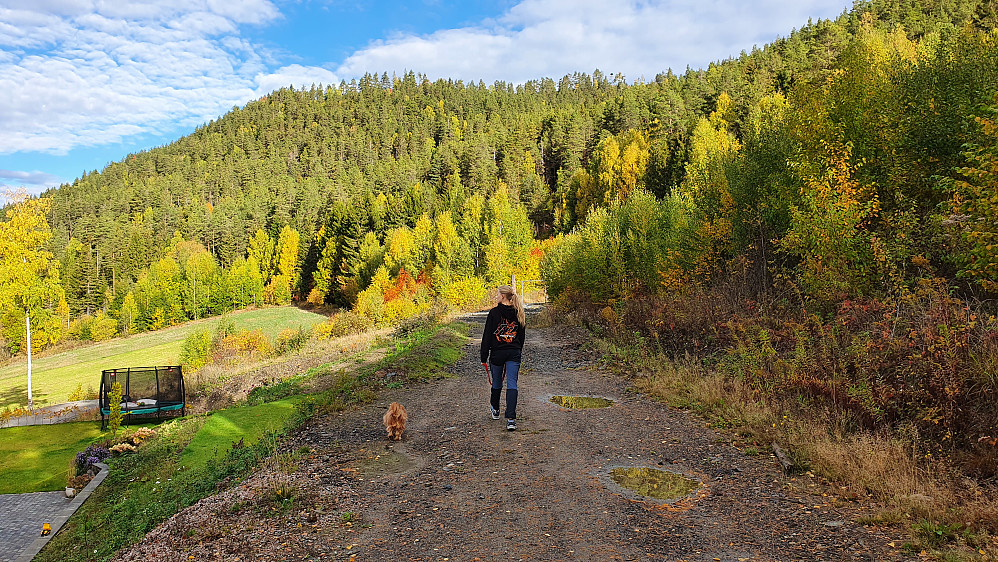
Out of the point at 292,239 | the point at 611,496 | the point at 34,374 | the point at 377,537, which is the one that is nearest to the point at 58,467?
the point at 377,537

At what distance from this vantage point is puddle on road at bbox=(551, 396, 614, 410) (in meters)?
10.1

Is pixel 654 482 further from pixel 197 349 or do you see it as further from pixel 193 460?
pixel 197 349

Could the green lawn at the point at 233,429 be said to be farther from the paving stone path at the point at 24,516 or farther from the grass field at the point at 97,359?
the grass field at the point at 97,359

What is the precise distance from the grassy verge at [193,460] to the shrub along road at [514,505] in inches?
38.6

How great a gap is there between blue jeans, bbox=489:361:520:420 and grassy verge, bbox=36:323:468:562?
336cm

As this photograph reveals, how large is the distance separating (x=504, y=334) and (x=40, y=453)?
57.9 feet

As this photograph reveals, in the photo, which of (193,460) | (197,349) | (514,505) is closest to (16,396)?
(197,349)

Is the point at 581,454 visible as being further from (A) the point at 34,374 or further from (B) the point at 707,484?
(A) the point at 34,374

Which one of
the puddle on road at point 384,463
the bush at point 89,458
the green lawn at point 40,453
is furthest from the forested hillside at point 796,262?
the bush at point 89,458

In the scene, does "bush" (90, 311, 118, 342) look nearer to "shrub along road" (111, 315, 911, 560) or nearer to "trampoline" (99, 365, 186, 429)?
"trampoline" (99, 365, 186, 429)

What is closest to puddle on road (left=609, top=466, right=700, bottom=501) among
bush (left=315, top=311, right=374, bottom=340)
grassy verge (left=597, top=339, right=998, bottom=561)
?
grassy verge (left=597, top=339, right=998, bottom=561)

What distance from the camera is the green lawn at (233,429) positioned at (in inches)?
380

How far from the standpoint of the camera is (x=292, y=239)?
312 feet

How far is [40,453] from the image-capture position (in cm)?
1688
